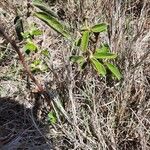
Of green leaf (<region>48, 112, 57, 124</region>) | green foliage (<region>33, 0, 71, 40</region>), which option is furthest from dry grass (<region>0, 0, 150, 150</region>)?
green foliage (<region>33, 0, 71, 40</region>)

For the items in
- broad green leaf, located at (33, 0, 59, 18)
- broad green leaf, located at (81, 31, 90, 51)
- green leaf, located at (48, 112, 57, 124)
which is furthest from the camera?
green leaf, located at (48, 112, 57, 124)

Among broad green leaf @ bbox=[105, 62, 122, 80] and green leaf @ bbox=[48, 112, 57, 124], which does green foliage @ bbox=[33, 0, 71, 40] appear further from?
green leaf @ bbox=[48, 112, 57, 124]

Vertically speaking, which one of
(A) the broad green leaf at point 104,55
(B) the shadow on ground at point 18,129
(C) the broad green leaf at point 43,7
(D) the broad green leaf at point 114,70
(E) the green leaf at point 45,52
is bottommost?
(B) the shadow on ground at point 18,129

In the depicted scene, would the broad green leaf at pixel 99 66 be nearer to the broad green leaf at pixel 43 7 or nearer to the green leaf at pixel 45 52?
the green leaf at pixel 45 52

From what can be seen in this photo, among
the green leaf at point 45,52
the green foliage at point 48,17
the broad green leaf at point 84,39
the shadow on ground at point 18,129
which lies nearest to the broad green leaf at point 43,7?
the green foliage at point 48,17

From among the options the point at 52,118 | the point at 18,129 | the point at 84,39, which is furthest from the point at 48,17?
the point at 18,129

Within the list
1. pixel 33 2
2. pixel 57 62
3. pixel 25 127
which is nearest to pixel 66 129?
pixel 25 127

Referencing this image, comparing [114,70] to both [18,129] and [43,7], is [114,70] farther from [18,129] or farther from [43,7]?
[43,7]

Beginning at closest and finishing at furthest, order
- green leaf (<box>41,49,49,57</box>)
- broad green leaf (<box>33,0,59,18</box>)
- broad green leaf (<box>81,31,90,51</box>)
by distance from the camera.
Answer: broad green leaf (<box>33,0,59,18</box>) → broad green leaf (<box>81,31,90,51</box>) → green leaf (<box>41,49,49,57</box>)
